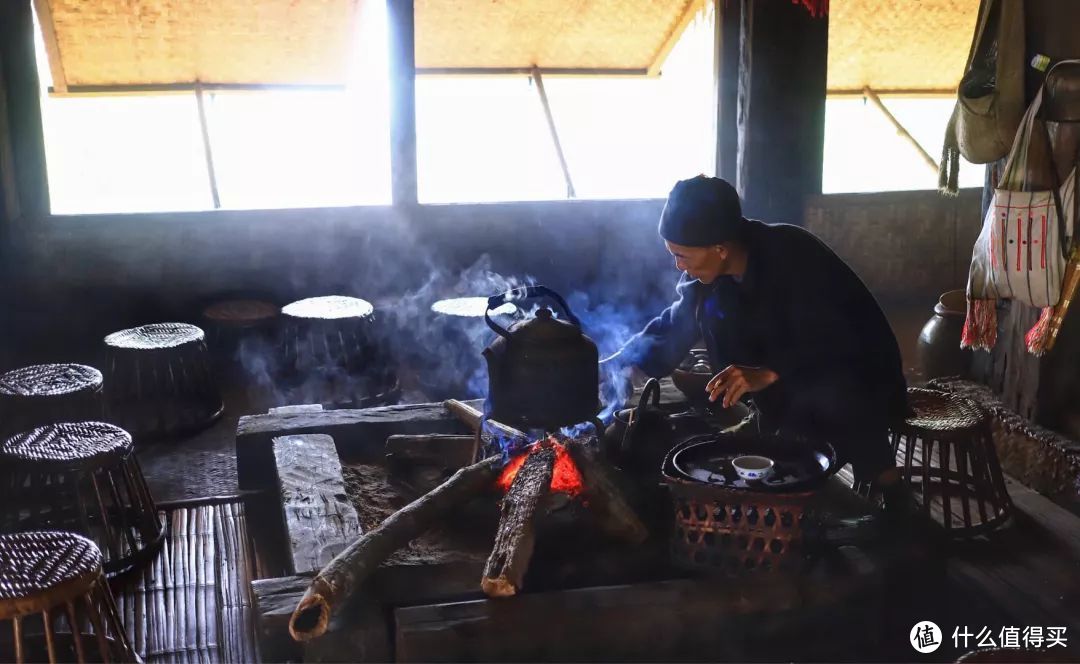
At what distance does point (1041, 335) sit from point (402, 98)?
4.48 m

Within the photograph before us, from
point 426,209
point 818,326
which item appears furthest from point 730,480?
point 426,209

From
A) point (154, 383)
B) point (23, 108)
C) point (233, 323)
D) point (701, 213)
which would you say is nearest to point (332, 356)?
point (233, 323)

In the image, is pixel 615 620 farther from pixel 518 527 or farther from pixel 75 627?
pixel 75 627

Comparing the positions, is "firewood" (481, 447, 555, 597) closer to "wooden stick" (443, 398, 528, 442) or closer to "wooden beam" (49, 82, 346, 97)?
"wooden stick" (443, 398, 528, 442)

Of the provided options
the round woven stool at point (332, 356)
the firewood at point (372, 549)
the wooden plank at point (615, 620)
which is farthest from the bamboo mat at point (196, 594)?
the round woven stool at point (332, 356)

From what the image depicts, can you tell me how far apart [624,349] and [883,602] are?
155cm

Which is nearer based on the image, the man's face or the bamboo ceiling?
the man's face

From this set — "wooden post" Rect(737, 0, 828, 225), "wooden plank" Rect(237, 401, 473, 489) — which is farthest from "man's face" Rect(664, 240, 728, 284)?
"wooden post" Rect(737, 0, 828, 225)

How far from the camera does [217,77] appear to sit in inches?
303

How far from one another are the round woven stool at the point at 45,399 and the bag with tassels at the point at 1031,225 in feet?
14.7

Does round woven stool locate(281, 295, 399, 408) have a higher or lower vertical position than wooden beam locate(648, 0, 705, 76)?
lower

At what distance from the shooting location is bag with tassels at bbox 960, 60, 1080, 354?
4.40m

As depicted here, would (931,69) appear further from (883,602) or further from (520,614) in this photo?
(520,614)

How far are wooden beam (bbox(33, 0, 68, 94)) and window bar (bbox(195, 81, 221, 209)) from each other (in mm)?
926
